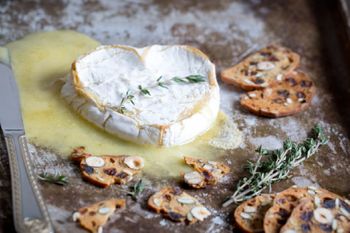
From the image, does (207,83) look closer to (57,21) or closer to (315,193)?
(315,193)

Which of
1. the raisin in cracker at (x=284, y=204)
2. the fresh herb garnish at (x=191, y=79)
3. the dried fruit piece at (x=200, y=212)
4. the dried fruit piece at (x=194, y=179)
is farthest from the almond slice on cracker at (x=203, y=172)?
the fresh herb garnish at (x=191, y=79)

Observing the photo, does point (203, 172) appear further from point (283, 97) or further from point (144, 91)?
point (283, 97)

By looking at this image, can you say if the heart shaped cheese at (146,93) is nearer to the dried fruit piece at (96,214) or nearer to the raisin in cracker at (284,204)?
the dried fruit piece at (96,214)

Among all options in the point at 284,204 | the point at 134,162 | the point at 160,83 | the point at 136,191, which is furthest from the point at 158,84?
the point at 284,204

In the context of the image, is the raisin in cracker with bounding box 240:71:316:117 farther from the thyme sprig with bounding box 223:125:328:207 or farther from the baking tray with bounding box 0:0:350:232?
the thyme sprig with bounding box 223:125:328:207

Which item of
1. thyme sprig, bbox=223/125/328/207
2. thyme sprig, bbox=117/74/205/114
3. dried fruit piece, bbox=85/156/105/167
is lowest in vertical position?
thyme sprig, bbox=223/125/328/207

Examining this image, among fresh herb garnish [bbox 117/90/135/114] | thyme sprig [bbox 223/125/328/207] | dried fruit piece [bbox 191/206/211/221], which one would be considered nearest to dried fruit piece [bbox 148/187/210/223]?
dried fruit piece [bbox 191/206/211/221]
